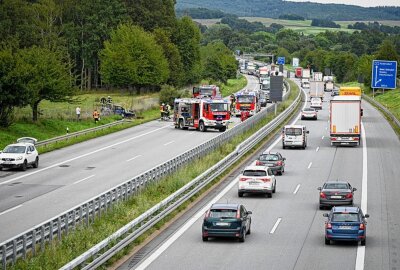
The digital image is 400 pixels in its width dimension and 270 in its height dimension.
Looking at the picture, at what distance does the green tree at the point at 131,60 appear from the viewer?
119562mm

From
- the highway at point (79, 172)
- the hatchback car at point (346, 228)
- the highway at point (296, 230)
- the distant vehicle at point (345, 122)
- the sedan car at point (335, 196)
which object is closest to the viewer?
the highway at point (296, 230)

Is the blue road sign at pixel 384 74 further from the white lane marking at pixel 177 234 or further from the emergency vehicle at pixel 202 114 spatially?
the white lane marking at pixel 177 234

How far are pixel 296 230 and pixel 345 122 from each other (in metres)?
32.0

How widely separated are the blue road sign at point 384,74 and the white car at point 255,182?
55631 millimetres

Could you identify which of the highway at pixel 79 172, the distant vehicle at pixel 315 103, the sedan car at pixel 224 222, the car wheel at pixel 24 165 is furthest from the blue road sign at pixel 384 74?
the sedan car at pixel 224 222

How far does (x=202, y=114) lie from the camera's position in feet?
252

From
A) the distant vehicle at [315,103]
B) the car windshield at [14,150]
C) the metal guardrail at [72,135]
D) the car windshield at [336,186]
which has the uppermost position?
the car windshield at [336,186]

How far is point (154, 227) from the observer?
32375mm

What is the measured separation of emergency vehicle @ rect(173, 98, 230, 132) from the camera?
76.2 metres

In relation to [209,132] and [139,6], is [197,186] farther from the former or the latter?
[139,6]

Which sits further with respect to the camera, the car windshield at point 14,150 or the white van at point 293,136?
the white van at point 293,136

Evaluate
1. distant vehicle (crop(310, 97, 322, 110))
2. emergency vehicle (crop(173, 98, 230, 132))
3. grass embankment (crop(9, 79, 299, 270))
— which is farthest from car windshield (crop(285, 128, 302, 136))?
distant vehicle (crop(310, 97, 322, 110))

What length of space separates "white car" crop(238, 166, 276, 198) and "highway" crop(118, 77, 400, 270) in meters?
0.45

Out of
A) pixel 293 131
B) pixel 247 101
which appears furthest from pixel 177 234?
pixel 247 101
